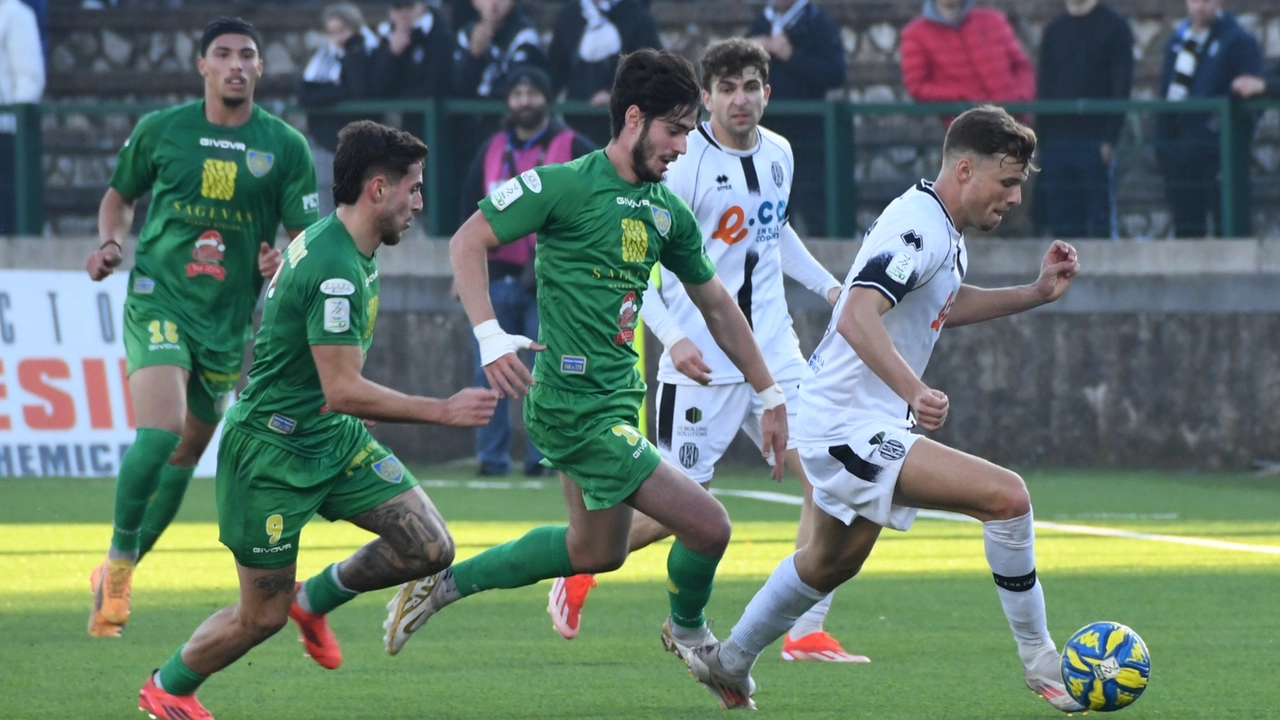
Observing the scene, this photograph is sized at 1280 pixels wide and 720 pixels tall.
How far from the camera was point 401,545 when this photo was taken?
6508 millimetres

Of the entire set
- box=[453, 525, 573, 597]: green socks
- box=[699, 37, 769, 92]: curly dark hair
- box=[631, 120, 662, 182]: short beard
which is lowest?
box=[453, 525, 573, 597]: green socks

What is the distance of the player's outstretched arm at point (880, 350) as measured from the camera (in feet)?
19.5

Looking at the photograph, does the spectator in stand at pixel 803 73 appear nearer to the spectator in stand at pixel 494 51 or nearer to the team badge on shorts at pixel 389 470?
the spectator in stand at pixel 494 51

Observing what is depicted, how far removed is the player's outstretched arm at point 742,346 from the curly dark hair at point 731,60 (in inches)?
55.8

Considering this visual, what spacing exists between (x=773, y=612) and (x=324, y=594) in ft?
5.05

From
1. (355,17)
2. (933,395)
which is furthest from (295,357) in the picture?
(355,17)

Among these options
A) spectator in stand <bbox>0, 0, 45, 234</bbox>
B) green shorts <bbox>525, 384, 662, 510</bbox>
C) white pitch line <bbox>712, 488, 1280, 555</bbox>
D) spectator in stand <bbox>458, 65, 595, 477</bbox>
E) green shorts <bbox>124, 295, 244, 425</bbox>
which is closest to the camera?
green shorts <bbox>525, 384, 662, 510</bbox>

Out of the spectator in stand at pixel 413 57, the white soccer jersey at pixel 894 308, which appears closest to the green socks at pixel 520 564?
the white soccer jersey at pixel 894 308

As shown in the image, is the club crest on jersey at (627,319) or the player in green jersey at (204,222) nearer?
the club crest on jersey at (627,319)

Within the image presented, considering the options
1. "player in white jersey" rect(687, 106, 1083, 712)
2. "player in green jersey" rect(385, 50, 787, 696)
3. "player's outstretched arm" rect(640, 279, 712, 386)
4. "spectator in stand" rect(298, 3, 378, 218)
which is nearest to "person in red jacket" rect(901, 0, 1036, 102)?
"spectator in stand" rect(298, 3, 378, 218)

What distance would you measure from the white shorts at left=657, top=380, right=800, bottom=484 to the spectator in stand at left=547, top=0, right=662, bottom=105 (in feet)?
23.5

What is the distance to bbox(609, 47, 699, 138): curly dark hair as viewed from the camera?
6367mm

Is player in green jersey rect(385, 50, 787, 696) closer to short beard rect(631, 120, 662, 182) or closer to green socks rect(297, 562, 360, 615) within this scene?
short beard rect(631, 120, 662, 182)

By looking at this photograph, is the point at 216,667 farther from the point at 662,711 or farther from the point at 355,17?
the point at 355,17
